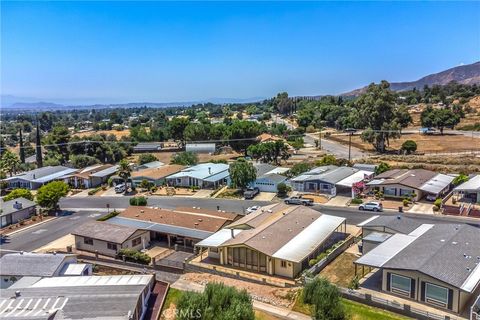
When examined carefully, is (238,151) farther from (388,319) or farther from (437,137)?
(388,319)

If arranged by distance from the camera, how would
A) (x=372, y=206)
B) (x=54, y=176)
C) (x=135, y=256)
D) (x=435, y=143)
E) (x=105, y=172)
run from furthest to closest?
1. (x=435, y=143)
2. (x=105, y=172)
3. (x=54, y=176)
4. (x=372, y=206)
5. (x=135, y=256)

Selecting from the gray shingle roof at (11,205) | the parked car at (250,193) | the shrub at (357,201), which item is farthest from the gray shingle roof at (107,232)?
the shrub at (357,201)

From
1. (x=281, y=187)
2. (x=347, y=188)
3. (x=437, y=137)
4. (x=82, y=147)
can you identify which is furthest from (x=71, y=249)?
(x=437, y=137)

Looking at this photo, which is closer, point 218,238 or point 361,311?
point 361,311

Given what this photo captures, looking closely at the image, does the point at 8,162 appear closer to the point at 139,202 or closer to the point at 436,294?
the point at 139,202

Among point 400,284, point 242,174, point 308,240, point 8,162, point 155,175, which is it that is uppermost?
point 8,162

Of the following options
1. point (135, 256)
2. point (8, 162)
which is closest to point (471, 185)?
point (135, 256)

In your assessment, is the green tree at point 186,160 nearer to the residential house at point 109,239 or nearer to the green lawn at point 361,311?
the residential house at point 109,239

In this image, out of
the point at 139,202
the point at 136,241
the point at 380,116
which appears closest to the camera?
the point at 136,241
